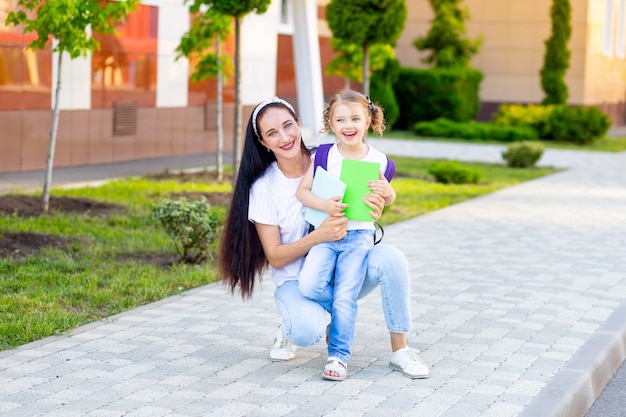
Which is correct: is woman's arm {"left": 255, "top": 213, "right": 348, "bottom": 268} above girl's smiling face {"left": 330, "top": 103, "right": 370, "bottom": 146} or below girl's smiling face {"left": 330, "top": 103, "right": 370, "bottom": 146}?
below

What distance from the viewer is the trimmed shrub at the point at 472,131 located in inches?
1029

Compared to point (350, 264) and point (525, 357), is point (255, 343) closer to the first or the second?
point (350, 264)

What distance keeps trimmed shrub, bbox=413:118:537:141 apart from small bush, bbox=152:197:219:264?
17925 mm

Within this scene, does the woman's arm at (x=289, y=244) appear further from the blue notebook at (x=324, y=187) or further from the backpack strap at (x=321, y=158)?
the backpack strap at (x=321, y=158)

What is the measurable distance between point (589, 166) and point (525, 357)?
14681 mm

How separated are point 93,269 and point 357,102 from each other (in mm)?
3617

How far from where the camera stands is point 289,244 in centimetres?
581

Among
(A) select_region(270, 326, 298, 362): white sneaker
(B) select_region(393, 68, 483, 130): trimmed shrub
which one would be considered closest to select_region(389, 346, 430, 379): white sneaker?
(A) select_region(270, 326, 298, 362): white sneaker

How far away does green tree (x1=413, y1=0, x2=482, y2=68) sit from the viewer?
1158 inches

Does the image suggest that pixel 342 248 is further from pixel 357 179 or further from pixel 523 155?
pixel 523 155

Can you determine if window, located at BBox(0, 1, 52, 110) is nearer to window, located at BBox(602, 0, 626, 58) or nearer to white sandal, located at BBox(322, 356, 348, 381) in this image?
white sandal, located at BBox(322, 356, 348, 381)

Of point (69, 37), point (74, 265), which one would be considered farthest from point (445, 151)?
point (74, 265)

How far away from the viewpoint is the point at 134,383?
5.42 metres

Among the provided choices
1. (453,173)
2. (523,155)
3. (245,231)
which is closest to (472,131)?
(523,155)
